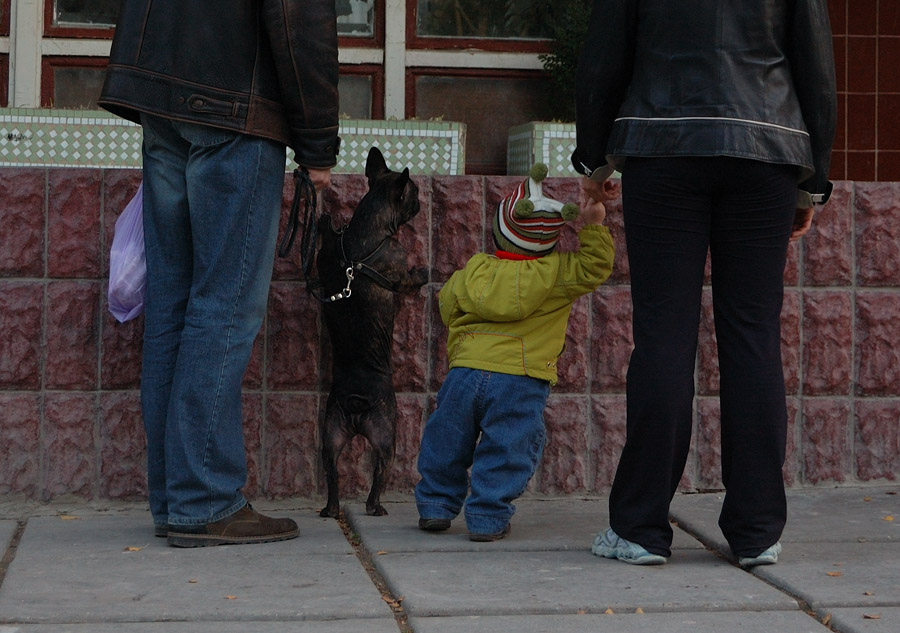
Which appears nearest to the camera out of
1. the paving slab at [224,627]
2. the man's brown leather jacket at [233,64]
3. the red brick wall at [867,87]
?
the paving slab at [224,627]

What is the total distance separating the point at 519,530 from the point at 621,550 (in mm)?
540

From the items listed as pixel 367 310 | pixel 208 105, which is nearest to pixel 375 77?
pixel 367 310

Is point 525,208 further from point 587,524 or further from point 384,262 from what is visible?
point 587,524

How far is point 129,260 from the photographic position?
398 cm

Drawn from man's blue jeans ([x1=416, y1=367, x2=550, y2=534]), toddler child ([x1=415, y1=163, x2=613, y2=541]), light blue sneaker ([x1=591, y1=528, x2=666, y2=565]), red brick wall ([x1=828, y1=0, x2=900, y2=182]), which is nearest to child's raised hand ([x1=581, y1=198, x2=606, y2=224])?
toddler child ([x1=415, y1=163, x2=613, y2=541])

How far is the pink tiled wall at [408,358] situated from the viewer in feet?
14.1

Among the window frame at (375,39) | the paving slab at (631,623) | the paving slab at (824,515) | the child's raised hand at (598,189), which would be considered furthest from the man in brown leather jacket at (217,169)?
the window frame at (375,39)

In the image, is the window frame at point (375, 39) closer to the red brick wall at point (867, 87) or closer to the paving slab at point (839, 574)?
the red brick wall at point (867, 87)

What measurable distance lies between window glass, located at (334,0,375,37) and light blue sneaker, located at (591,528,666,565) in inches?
160

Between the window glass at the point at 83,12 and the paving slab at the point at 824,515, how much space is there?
13.4 feet

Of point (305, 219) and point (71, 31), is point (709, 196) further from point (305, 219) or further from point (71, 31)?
point (71, 31)

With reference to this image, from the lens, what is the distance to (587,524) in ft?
13.2

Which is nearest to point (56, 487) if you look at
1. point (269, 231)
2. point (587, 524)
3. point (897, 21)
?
point (269, 231)

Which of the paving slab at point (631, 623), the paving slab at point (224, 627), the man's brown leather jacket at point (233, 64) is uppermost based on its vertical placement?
the man's brown leather jacket at point (233, 64)
